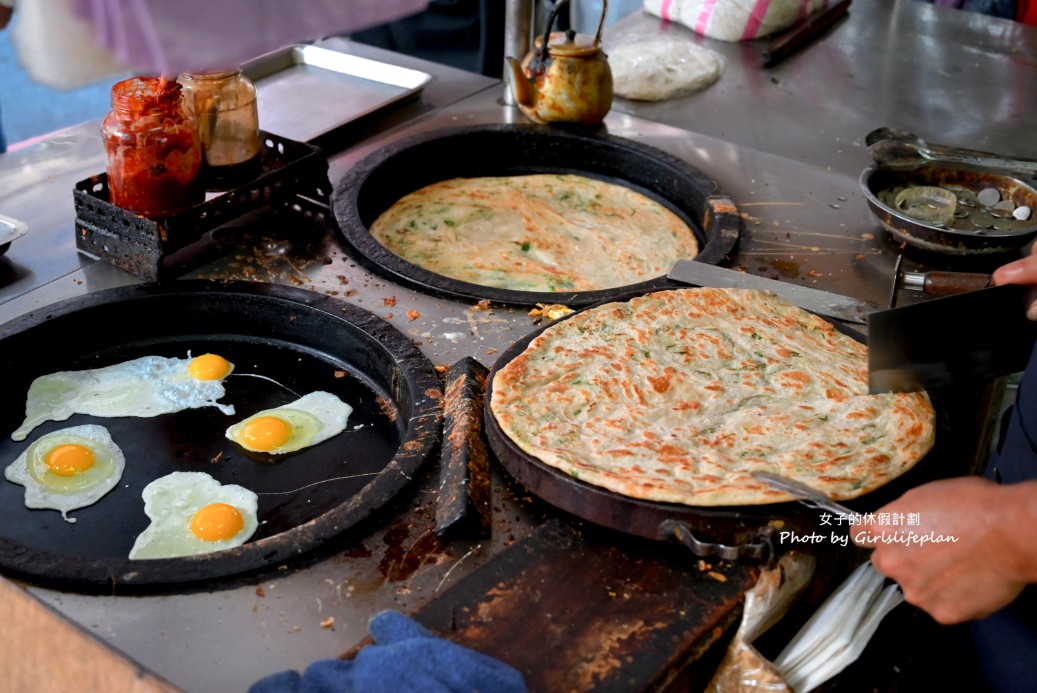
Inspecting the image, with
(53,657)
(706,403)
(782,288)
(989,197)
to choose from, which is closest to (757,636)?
(706,403)

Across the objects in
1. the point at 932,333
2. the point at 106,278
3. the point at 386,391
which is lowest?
the point at 386,391

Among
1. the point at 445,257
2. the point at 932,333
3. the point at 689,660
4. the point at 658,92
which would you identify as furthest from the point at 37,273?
the point at 658,92

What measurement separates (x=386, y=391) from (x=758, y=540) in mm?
898

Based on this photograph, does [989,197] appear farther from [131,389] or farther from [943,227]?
[131,389]

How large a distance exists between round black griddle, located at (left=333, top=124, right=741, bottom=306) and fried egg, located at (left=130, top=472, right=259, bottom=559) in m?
0.71

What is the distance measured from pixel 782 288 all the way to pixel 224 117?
133 centimetres

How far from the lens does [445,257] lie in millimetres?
2488

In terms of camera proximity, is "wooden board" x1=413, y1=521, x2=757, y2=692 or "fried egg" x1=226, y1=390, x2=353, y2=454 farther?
"fried egg" x1=226, y1=390, x2=353, y2=454

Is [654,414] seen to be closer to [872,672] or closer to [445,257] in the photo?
[872,672]

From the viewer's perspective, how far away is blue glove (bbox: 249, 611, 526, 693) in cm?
112

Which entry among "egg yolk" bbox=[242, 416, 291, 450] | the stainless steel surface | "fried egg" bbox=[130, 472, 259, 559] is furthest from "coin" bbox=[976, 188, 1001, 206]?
"fried egg" bbox=[130, 472, 259, 559]

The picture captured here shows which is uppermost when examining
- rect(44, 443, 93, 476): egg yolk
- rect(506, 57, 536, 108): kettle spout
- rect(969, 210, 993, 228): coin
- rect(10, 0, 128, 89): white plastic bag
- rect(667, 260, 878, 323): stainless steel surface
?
rect(10, 0, 128, 89): white plastic bag

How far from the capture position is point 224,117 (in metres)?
2.16

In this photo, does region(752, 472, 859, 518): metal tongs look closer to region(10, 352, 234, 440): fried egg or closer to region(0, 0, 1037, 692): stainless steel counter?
region(0, 0, 1037, 692): stainless steel counter
